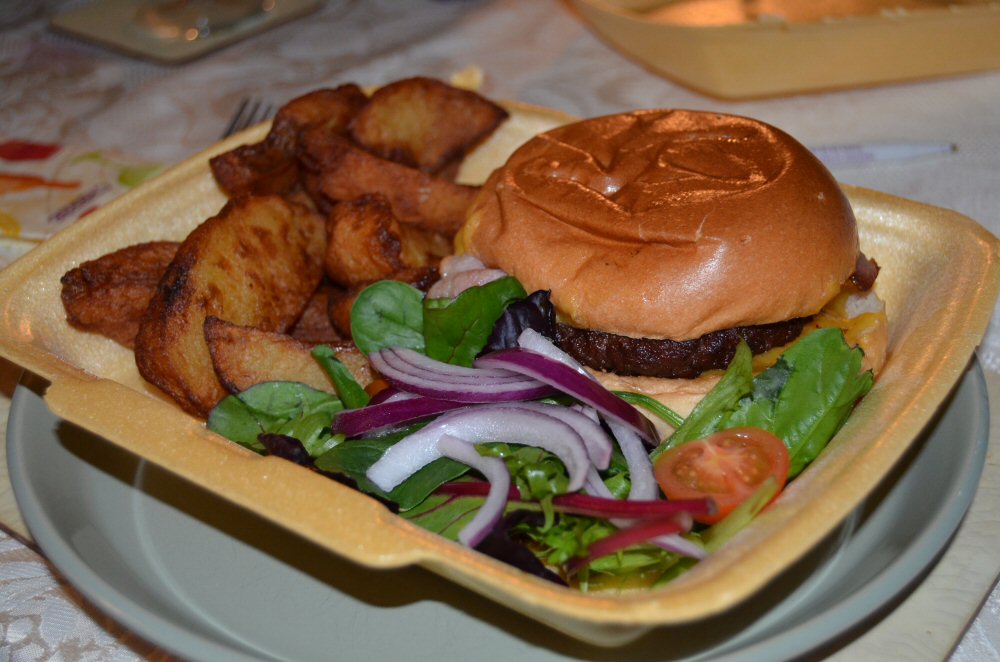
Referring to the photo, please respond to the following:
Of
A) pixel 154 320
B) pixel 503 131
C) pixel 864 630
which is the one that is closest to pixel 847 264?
pixel 864 630

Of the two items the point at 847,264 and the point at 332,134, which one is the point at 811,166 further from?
the point at 332,134

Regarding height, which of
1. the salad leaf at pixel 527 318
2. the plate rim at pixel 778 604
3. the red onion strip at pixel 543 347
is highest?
the salad leaf at pixel 527 318

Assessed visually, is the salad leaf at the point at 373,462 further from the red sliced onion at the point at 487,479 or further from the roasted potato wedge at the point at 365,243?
the roasted potato wedge at the point at 365,243

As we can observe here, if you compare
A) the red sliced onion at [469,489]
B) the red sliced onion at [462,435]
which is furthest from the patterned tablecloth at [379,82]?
the red sliced onion at [469,489]

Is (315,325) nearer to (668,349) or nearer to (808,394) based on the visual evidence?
(668,349)

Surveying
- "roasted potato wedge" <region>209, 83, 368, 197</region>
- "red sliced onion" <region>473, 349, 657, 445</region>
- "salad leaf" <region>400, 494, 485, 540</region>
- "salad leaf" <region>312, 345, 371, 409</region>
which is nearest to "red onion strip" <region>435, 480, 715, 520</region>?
"salad leaf" <region>400, 494, 485, 540</region>

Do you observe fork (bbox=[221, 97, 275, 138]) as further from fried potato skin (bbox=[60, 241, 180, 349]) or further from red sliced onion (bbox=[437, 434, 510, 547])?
red sliced onion (bbox=[437, 434, 510, 547])

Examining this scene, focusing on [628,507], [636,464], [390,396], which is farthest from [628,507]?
[390,396]
